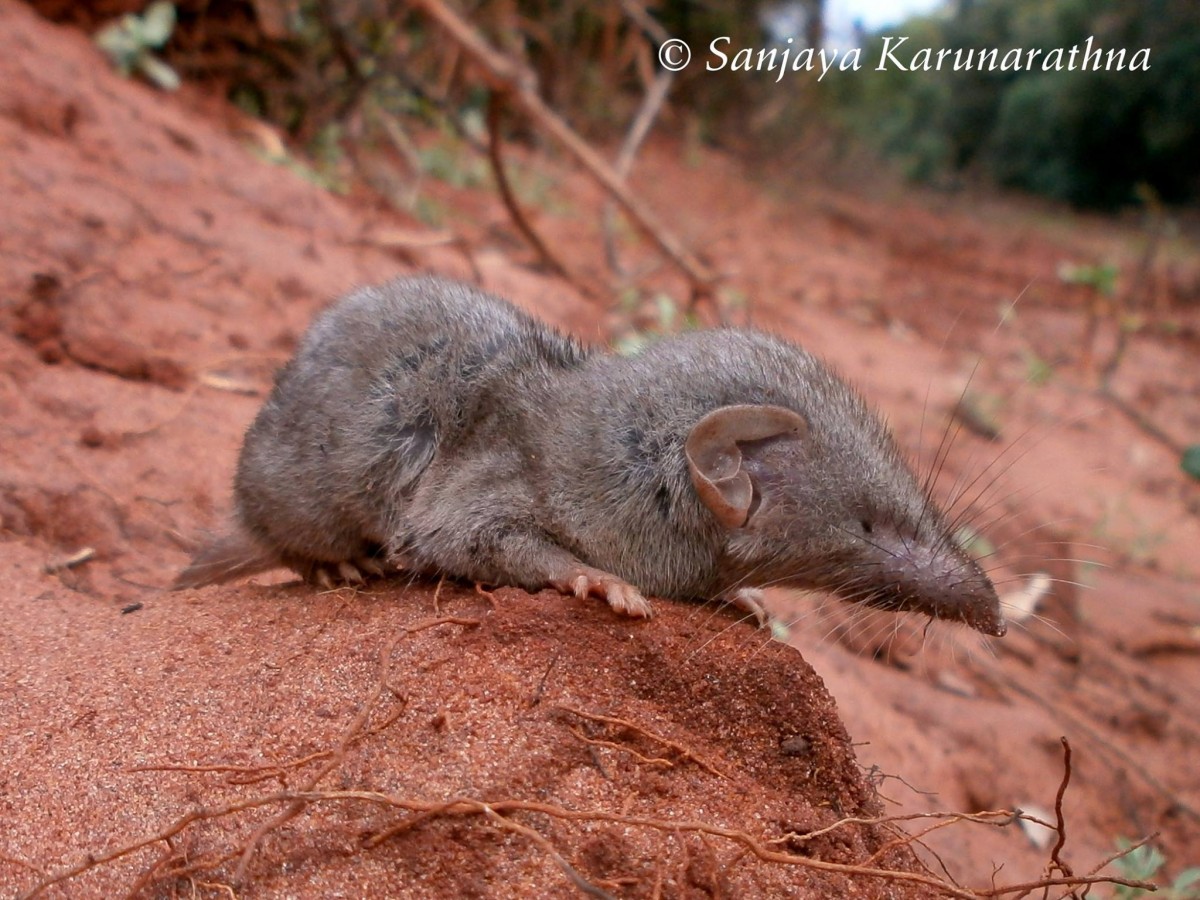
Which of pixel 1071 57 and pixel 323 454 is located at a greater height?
pixel 1071 57

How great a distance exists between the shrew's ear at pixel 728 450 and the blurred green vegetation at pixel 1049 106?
12.9m

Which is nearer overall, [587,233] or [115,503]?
[115,503]

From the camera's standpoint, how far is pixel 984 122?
17.3m

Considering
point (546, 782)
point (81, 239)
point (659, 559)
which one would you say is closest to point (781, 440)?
point (659, 559)

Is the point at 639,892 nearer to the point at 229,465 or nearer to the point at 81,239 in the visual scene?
the point at 229,465

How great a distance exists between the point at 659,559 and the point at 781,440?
1.52 feet

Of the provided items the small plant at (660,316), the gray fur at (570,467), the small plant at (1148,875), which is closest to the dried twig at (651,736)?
the gray fur at (570,467)

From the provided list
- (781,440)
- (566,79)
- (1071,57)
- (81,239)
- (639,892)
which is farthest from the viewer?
(1071,57)

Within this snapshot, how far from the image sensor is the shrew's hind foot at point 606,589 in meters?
2.54

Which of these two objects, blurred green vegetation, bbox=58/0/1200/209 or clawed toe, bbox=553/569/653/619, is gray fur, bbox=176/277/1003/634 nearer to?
clawed toe, bbox=553/569/653/619

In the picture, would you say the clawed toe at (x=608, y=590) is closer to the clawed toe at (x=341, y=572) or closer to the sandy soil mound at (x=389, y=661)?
the sandy soil mound at (x=389, y=661)

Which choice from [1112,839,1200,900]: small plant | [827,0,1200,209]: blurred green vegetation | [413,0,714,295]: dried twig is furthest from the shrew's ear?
[827,0,1200,209]: blurred green vegetation

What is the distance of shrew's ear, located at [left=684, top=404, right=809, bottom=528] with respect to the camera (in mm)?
2666

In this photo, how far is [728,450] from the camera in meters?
2.70
